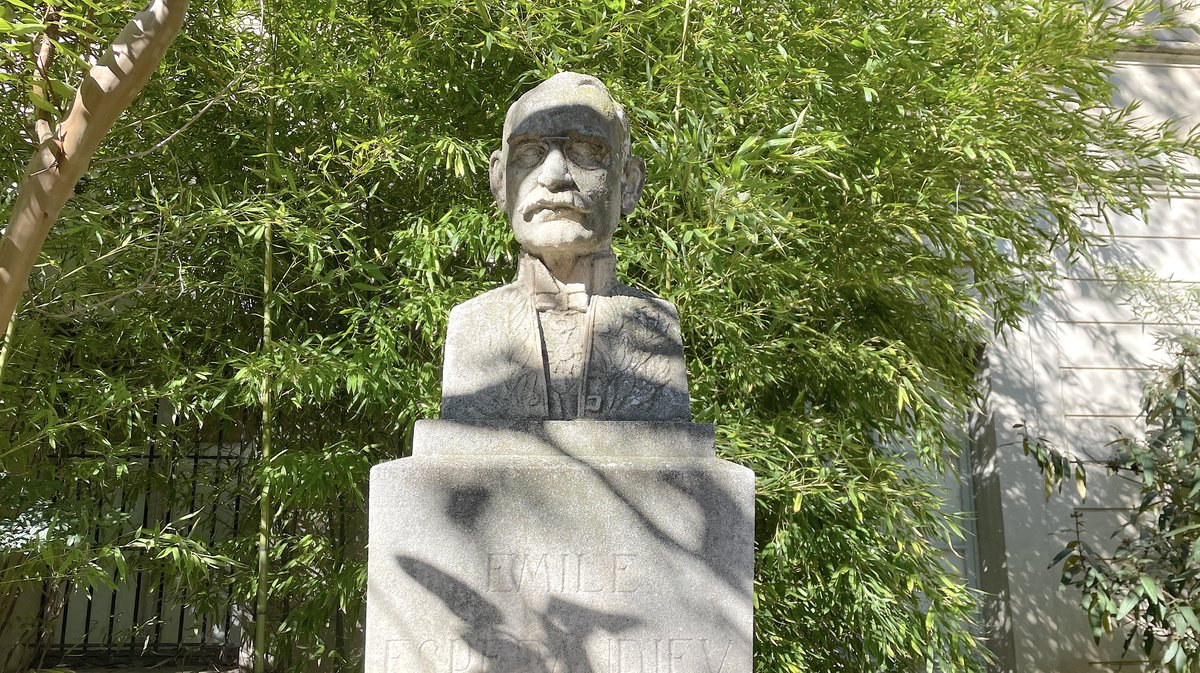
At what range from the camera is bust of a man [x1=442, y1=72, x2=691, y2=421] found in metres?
2.37

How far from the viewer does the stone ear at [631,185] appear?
100 inches

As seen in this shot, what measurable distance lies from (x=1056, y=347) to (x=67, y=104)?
18.6 feet

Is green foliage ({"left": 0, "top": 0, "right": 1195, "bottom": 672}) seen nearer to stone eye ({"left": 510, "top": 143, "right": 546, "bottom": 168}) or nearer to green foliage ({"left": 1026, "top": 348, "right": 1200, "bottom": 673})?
stone eye ({"left": 510, "top": 143, "right": 546, "bottom": 168})

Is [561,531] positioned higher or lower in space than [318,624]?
higher

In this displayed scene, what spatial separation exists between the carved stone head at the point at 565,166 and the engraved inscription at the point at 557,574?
68cm

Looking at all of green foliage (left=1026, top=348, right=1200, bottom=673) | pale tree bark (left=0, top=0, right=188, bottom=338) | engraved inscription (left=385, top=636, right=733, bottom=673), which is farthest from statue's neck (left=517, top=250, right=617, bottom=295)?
green foliage (left=1026, top=348, right=1200, bottom=673)

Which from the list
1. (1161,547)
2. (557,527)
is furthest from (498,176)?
(1161,547)

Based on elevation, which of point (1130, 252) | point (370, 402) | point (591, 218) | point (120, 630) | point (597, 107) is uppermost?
point (1130, 252)

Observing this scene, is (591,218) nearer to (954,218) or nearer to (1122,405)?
(954,218)

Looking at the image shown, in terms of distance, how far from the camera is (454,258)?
423 cm

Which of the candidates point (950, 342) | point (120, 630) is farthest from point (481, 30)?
point (120, 630)

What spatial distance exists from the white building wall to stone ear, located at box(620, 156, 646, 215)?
4.34 meters

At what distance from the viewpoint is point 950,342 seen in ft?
17.1

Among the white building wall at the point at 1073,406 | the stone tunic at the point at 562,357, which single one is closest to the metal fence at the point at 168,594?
the stone tunic at the point at 562,357
